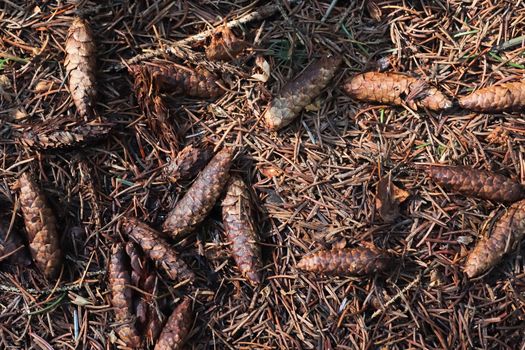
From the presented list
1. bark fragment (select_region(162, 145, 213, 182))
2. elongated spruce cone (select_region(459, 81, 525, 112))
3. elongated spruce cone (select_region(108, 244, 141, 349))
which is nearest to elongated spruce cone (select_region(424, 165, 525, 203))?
→ elongated spruce cone (select_region(459, 81, 525, 112))

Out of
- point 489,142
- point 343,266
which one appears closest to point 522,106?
point 489,142

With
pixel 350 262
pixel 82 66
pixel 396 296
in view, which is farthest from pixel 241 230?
pixel 82 66

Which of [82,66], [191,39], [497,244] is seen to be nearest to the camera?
[497,244]

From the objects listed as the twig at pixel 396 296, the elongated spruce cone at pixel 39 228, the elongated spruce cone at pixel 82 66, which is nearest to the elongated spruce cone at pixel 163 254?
the elongated spruce cone at pixel 39 228

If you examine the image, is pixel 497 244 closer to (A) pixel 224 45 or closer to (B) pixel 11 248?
(A) pixel 224 45

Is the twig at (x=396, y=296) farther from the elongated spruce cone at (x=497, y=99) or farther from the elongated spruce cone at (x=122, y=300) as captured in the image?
the elongated spruce cone at (x=122, y=300)

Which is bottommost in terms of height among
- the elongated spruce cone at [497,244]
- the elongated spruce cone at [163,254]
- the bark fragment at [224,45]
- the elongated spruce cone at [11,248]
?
the elongated spruce cone at [497,244]

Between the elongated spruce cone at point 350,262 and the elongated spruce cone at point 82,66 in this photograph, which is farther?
the elongated spruce cone at point 82,66
